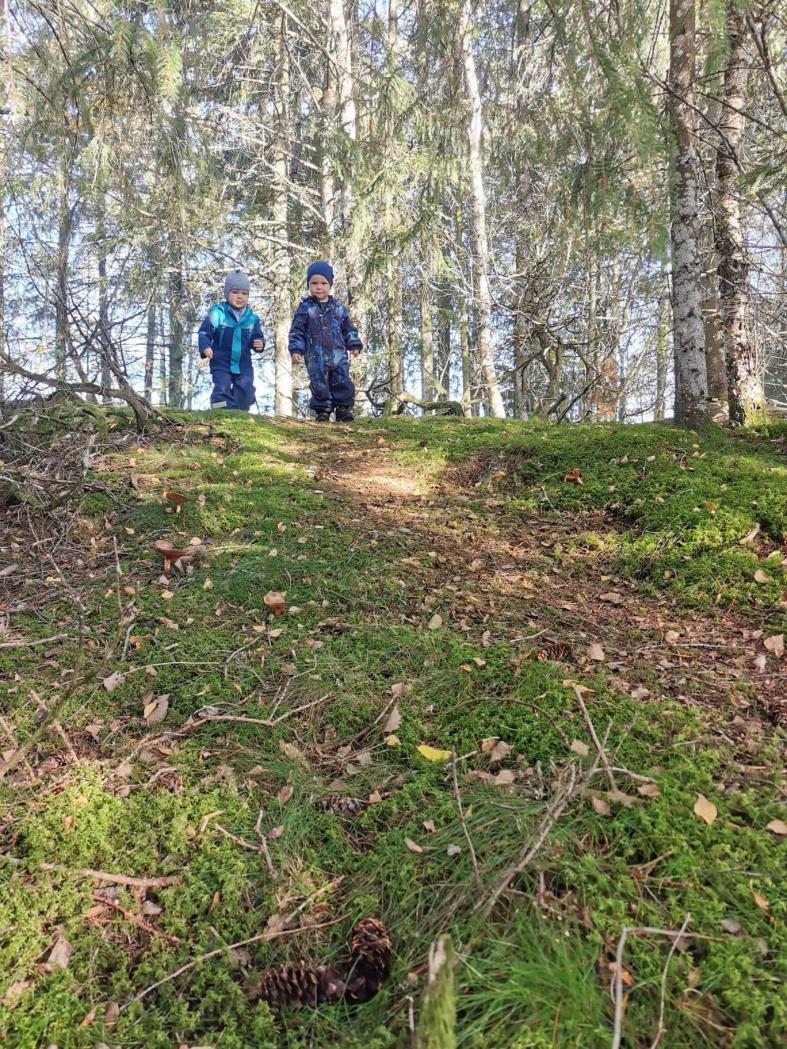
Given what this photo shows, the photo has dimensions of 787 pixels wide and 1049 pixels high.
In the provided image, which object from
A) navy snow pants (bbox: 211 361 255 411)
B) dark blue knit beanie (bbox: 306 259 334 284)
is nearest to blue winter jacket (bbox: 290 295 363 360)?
dark blue knit beanie (bbox: 306 259 334 284)

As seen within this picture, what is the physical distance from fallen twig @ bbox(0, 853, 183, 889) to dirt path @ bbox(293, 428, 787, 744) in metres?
1.55

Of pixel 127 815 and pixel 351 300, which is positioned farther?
pixel 351 300

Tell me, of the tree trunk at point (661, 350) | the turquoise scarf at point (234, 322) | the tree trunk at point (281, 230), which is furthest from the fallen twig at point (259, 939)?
the tree trunk at point (661, 350)

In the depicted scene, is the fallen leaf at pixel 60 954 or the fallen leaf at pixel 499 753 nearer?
the fallen leaf at pixel 60 954

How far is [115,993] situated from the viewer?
4.73ft

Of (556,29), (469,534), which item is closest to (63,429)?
(469,534)

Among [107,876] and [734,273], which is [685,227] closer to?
[734,273]

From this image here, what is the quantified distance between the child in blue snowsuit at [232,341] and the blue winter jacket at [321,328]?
0.52 metres

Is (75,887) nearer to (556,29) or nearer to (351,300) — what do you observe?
(556,29)

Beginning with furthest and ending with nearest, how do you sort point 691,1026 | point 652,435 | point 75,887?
point 652,435 → point 75,887 → point 691,1026

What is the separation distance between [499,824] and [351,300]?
8293 millimetres

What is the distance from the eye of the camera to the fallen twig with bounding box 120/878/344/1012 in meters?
1.45

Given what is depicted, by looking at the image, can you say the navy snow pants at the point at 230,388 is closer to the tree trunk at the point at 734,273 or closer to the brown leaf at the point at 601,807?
the tree trunk at the point at 734,273

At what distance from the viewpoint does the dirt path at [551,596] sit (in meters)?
2.25
